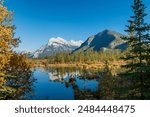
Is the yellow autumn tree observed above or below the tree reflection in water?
above

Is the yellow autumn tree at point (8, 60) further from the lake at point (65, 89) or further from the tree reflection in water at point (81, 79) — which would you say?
the tree reflection in water at point (81, 79)

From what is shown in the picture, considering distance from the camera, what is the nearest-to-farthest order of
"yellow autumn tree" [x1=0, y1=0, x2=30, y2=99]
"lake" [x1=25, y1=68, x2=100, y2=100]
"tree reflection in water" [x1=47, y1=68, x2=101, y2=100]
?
"yellow autumn tree" [x1=0, y1=0, x2=30, y2=99], "tree reflection in water" [x1=47, y1=68, x2=101, y2=100], "lake" [x1=25, y1=68, x2=100, y2=100]

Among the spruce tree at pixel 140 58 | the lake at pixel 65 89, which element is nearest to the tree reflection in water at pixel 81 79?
the lake at pixel 65 89

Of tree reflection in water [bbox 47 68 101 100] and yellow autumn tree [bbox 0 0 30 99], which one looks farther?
tree reflection in water [bbox 47 68 101 100]

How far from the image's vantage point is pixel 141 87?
24391 millimetres

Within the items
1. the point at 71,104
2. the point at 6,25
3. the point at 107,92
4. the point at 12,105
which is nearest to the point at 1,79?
the point at 6,25

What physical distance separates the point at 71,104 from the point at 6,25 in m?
14.3

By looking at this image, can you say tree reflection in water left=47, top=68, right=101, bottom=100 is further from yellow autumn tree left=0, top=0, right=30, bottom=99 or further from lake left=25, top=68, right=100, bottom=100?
yellow autumn tree left=0, top=0, right=30, bottom=99

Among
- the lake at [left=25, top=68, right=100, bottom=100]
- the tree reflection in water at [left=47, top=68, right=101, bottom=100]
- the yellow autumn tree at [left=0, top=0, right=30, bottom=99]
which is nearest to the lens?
the yellow autumn tree at [left=0, top=0, right=30, bottom=99]

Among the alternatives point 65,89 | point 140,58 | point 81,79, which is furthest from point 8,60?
point 81,79

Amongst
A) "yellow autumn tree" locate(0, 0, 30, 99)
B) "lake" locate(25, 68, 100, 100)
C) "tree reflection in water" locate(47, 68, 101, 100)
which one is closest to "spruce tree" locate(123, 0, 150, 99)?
"yellow autumn tree" locate(0, 0, 30, 99)

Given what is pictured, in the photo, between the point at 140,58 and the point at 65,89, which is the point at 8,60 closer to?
the point at 140,58

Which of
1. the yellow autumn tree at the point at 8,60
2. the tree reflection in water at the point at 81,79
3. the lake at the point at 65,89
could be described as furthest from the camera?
the lake at the point at 65,89

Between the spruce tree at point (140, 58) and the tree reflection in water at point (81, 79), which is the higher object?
the spruce tree at point (140, 58)
